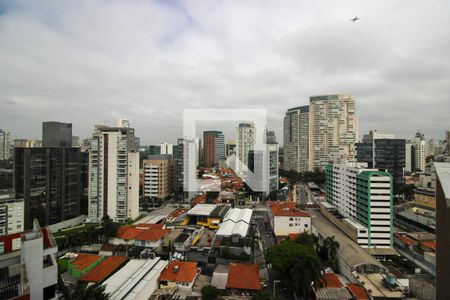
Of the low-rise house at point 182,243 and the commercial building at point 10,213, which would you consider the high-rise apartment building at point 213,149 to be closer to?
the commercial building at point 10,213

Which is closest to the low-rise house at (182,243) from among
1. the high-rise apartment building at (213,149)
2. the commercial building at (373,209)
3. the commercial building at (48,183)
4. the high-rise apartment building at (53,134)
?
the commercial building at (373,209)

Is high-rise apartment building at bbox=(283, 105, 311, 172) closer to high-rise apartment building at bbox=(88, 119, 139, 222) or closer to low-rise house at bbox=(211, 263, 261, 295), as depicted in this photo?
high-rise apartment building at bbox=(88, 119, 139, 222)

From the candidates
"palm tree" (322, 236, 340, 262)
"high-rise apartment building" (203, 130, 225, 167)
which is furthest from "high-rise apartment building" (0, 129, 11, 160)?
"palm tree" (322, 236, 340, 262)

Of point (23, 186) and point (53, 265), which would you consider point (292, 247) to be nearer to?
point (53, 265)

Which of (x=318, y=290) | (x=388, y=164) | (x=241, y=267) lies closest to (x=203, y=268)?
(x=241, y=267)

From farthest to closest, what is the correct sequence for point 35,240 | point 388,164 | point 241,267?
point 388,164
point 241,267
point 35,240

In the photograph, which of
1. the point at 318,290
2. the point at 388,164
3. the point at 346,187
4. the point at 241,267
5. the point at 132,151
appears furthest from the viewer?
the point at 388,164

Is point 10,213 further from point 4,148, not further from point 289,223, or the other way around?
point 4,148
